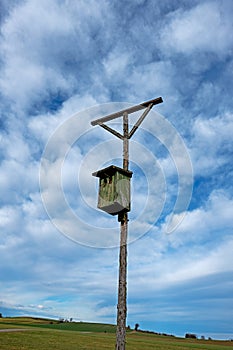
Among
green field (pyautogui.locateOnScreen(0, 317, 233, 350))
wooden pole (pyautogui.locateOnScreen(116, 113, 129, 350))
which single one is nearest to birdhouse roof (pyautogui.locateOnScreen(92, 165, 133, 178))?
wooden pole (pyautogui.locateOnScreen(116, 113, 129, 350))

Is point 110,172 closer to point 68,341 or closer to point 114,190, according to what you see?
point 114,190

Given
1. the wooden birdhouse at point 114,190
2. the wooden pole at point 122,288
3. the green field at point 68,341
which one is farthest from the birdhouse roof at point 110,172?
the green field at point 68,341

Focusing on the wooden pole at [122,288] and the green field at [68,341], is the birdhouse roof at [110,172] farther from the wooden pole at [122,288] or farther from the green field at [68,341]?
the green field at [68,341]

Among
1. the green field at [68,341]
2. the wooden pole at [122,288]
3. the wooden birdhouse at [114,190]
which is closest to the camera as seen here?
the wooden pole at [122,288]

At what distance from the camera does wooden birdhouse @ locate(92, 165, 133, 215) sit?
435 inches

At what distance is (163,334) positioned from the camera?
51406mm

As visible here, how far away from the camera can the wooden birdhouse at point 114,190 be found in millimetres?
11039

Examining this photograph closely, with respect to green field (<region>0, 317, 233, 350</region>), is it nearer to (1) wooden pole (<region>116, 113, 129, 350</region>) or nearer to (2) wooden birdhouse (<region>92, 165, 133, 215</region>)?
(1) wooden pole (<region>116, 113, 129, 350</region>)

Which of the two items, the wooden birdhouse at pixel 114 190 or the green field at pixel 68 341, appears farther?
the green field at pixel 68 341

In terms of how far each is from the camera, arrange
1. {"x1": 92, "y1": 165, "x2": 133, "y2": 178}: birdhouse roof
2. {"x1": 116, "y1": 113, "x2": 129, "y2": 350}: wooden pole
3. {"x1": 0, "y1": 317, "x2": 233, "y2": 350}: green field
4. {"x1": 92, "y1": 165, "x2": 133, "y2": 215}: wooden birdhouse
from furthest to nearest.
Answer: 1. {"x1": 0, "y1": 317, "x2": 233, "y2": 350}: green field
2. {"x1": 92, "y1": 165, "x2": 133, "y2": 178}: birdhouse roof
3. {"x1": 92, "y1": 165, "x2": 133, "y2": 215}: wooden birdhouse
4. {"x1": 116, "y1": 113, "x2": 129, "y2": 350}: wooden pole

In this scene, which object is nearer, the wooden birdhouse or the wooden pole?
the wooden pole

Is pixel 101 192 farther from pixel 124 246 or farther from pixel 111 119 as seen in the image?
pixel 111 119

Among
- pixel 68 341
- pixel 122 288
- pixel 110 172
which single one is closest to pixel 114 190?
pixel 110 172

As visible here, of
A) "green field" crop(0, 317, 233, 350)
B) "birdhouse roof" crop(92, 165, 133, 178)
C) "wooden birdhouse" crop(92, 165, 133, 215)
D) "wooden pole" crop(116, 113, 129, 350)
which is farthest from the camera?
Answer: "green field" crop(0, 317, 233, 350)
